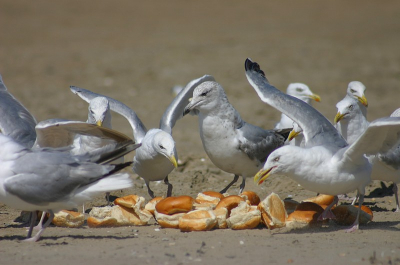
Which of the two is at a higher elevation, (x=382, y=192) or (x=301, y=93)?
(x=301, y=93)

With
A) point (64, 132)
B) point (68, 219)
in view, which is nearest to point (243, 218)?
point (68, 219)

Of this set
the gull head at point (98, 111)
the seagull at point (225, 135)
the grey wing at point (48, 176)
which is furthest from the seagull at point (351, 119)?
the grey wing at point (48, 176)

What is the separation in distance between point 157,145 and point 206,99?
34.8 inches

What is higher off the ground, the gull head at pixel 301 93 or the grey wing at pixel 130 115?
the gull head at pixel 301 93

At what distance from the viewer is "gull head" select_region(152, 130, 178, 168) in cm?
821

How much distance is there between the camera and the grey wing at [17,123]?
8617 millimetres

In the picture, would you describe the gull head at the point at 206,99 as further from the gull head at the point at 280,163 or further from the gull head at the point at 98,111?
the gull head at the point at 280,163

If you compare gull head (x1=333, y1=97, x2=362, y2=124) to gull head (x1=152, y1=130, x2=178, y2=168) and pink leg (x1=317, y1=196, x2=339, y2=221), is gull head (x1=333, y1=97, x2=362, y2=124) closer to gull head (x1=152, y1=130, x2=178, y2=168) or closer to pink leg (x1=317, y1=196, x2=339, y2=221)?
pink leg (x1=317, y1=196, x2=339, y2=221)

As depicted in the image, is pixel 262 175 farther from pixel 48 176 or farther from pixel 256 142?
pixel 48 176

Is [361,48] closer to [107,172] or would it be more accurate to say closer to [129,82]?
[129,82]

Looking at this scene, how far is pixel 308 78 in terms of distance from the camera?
20078 millimetres

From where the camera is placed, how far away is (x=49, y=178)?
6.64 meters

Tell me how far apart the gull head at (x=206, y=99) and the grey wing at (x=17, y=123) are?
2038 mm

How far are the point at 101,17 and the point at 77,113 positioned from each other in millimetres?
15213
